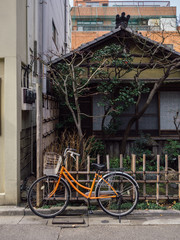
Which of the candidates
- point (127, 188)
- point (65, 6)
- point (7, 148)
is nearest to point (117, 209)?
point (127, 188)

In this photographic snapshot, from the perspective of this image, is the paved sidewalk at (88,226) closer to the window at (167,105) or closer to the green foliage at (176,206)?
the green foliage at (176,206)

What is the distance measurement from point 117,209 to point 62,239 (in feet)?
4.88

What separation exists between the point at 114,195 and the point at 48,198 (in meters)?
1.43

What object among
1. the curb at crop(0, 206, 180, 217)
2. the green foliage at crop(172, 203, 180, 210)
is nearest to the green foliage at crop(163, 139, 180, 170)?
the green foliage at crop(172, 203, 180, 210)

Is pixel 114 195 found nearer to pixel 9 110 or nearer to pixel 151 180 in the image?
pixel 151 180

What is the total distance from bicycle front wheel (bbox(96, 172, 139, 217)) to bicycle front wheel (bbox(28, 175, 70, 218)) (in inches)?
28.9

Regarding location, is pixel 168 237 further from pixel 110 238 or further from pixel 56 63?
pixel 56 63

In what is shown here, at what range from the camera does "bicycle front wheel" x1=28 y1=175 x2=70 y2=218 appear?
512 centimetres

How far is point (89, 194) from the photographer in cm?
517

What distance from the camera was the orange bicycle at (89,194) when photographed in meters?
5.13

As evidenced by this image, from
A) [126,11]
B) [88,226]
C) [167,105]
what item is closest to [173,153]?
[167,105]

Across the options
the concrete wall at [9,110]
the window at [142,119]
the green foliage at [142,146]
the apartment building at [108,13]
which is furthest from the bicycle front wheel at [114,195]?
the apartment building at [108,13]

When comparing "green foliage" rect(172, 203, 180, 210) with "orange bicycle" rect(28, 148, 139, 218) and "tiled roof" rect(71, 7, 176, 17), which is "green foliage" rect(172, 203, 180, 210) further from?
"tiled roof" rect(71, 7, 176, 17)

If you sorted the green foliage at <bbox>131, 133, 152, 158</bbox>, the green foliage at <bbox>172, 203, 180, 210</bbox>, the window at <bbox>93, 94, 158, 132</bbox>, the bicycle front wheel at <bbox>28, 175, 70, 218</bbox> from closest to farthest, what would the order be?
the bicycle front wheel at <bbox>28, 175, 70, 218</bbox>
the green foliage at <bbox>172, 203, 180, 210</bbox>
the green foliage at <bbox>131, 133, 152, 158</bbox>
the window at <bbox>93, 94, 158, 132</bbox>
